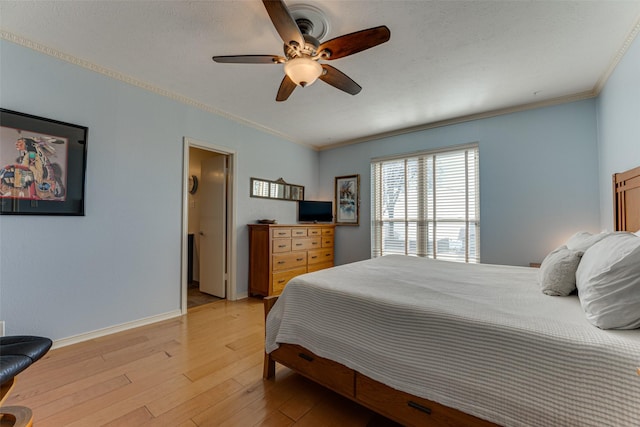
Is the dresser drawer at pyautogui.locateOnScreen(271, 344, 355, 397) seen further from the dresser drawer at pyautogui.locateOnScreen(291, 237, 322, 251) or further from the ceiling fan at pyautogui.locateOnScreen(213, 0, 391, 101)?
the dresser drawer at pyautogui.locateOnScreen(291, 237, 322, 251)

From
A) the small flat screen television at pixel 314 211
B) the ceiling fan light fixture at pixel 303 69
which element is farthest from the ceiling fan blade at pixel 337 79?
the small flat screen television at pixel 314 211

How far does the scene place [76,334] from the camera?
238cm

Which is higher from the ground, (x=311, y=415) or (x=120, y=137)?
(x=120, y=137)

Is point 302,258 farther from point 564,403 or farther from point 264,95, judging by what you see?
point 564,403

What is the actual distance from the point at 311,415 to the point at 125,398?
1180 mm

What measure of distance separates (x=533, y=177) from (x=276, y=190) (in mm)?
3572

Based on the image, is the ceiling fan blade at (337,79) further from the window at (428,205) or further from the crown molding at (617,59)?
the window at (428,205)

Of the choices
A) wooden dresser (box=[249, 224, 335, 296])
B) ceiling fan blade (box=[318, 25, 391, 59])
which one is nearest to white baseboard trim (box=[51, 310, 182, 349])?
wooden dresser (box=[249, 224, 335, 296])

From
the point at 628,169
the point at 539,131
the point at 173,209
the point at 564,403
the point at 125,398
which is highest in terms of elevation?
the point at 539,131

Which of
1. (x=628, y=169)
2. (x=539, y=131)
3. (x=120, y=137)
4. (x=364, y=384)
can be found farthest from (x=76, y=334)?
(x=539, y=131)

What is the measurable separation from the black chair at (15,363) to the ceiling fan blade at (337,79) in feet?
7.82

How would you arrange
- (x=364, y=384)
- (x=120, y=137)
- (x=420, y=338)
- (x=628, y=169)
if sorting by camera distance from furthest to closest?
(x=120, y=137), (x=628, y=169), (x=364, y=384), (x=420, y=338)

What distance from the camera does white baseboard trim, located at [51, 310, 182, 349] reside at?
231cm

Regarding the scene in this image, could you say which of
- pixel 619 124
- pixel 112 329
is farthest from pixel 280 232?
pixel 619 124
